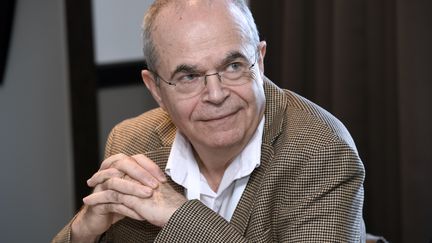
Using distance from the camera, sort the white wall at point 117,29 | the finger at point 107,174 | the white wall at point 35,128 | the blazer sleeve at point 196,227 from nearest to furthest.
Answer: the blazer sleeve at point 196,227, the finger at point 107,174, the white wall at point 35,128, the white wall at point 117,29

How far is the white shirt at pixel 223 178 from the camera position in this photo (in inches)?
72.4

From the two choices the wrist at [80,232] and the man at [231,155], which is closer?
the man at [231,155]

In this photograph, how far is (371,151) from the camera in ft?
9.64

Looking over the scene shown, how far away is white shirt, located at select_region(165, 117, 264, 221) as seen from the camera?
1.84m

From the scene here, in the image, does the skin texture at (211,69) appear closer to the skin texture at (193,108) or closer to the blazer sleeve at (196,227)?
the skin texture at (193,108)

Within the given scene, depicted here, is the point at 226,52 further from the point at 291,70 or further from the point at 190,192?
the point at 291,70

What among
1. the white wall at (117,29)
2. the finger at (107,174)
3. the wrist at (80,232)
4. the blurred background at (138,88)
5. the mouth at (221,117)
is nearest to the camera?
the mouth at (221,117)

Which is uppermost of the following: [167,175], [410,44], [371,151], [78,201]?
[410,44]

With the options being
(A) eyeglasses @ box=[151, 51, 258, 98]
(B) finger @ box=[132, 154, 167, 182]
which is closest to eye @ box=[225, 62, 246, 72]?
(A) eyeglasses @ box=[151, 51, 258, 98]

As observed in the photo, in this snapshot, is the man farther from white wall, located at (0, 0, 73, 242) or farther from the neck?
white wall, located at (0, 0, 73, 242)

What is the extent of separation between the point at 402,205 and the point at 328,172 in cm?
120

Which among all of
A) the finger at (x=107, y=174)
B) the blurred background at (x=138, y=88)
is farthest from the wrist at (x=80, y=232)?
the blurred background at (x=138, y=88)

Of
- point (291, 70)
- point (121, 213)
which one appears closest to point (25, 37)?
point (291, 70)

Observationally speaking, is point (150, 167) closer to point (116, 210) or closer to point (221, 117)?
point (116, 210)
